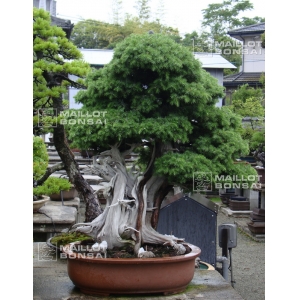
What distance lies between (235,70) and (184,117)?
775cm

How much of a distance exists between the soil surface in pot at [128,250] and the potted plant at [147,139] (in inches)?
0.5

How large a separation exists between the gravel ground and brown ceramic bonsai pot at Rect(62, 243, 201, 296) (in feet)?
5.65

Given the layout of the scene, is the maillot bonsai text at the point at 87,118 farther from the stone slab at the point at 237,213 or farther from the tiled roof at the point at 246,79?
the tiled roof at the point at 246,79

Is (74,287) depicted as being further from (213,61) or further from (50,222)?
(213,61)

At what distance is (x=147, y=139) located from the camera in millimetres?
2627

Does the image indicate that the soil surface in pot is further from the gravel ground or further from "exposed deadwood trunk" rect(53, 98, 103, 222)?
the gravel ground

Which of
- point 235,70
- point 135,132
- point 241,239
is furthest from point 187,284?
point 235,70

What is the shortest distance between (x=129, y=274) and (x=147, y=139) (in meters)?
0.71

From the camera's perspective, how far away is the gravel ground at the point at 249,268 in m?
4.10

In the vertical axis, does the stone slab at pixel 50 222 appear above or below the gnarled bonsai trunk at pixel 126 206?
below

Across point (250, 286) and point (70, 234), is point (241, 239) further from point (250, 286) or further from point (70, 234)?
point (70, 234)

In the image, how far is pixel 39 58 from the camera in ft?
11.4

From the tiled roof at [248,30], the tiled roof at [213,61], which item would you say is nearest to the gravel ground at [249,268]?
the tiled roof at [213,61]

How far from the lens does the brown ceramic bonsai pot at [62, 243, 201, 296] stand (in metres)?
2.35
